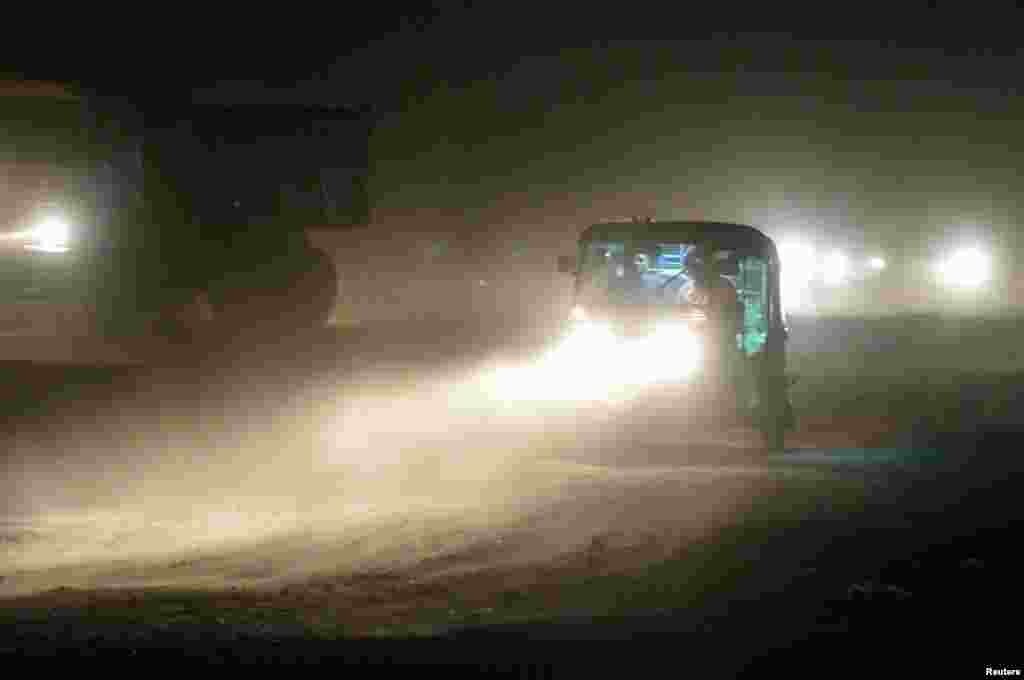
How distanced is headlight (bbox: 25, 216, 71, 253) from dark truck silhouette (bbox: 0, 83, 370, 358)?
0.02 m

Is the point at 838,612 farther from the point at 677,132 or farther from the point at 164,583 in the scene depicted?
the point at 677,132

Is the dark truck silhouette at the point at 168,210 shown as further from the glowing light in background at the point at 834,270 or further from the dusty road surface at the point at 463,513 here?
the glowing light in background at the point at 834,270

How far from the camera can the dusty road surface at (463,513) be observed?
10.3m

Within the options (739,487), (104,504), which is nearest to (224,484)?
(104,504)

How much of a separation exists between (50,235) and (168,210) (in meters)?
2.81

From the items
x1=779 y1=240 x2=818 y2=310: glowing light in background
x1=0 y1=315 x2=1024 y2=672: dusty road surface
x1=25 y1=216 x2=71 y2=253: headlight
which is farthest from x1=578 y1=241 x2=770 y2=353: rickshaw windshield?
x1=779 y1=240 x2=818 y2=310: glowing light in background

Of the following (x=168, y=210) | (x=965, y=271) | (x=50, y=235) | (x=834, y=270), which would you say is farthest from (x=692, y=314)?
(x=965, y=271)

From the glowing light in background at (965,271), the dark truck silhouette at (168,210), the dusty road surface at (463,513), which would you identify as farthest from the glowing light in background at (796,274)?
the dusty road surface at (463,513)

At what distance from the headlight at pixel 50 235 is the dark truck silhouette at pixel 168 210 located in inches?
0.9

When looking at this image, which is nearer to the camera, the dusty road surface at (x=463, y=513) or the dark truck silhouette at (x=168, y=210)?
the dusty road surface at (x=463, y=513)

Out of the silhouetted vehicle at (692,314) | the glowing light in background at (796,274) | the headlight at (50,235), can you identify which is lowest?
the silhouetted vehicle at (692,314)

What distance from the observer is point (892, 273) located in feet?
218

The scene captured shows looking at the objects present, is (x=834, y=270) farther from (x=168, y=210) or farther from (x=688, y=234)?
(x=688, y=234)

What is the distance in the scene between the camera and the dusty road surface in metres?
10.3
